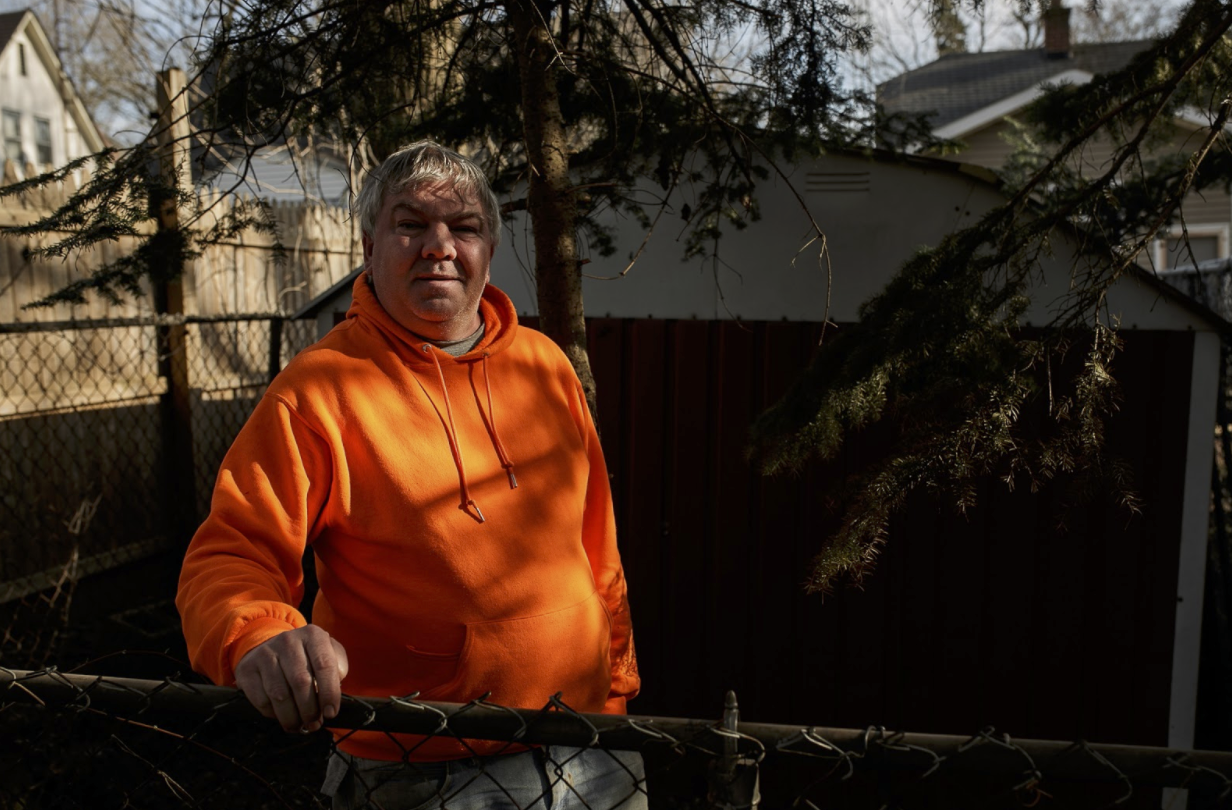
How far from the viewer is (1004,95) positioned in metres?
16.8

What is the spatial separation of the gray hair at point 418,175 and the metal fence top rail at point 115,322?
10.7 ft

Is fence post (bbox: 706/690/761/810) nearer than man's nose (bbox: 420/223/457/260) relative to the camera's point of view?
Yes

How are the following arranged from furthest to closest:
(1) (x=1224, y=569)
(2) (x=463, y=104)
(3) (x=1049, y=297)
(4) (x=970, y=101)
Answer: (4) (x=970, y=101)
(1) (x=1224, y=569)
(3) (x=1049, y=297)
(2) (x=463, y=104)

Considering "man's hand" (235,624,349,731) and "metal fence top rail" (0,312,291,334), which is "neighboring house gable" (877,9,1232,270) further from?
"man's hand" (235,624,349,731)

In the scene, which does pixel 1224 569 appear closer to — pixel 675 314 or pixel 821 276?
pixel 821 276

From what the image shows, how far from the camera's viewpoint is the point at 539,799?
1.80 metres

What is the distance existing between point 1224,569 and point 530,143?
4.20m

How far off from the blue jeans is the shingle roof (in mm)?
16047

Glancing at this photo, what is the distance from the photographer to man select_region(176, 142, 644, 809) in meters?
1.68

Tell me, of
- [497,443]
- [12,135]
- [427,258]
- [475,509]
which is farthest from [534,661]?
[12,135]

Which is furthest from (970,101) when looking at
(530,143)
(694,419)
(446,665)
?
(446,665)

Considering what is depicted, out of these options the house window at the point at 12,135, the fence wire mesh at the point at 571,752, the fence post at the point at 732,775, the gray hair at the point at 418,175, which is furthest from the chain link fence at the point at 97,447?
the house window at the point at 12,135

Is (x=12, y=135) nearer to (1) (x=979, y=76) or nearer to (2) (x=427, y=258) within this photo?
(1) (x=979, y=76)

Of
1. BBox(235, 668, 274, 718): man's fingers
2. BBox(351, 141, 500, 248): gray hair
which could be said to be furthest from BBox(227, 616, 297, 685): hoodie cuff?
BBox(351, 141, 500, 248): gray hair
